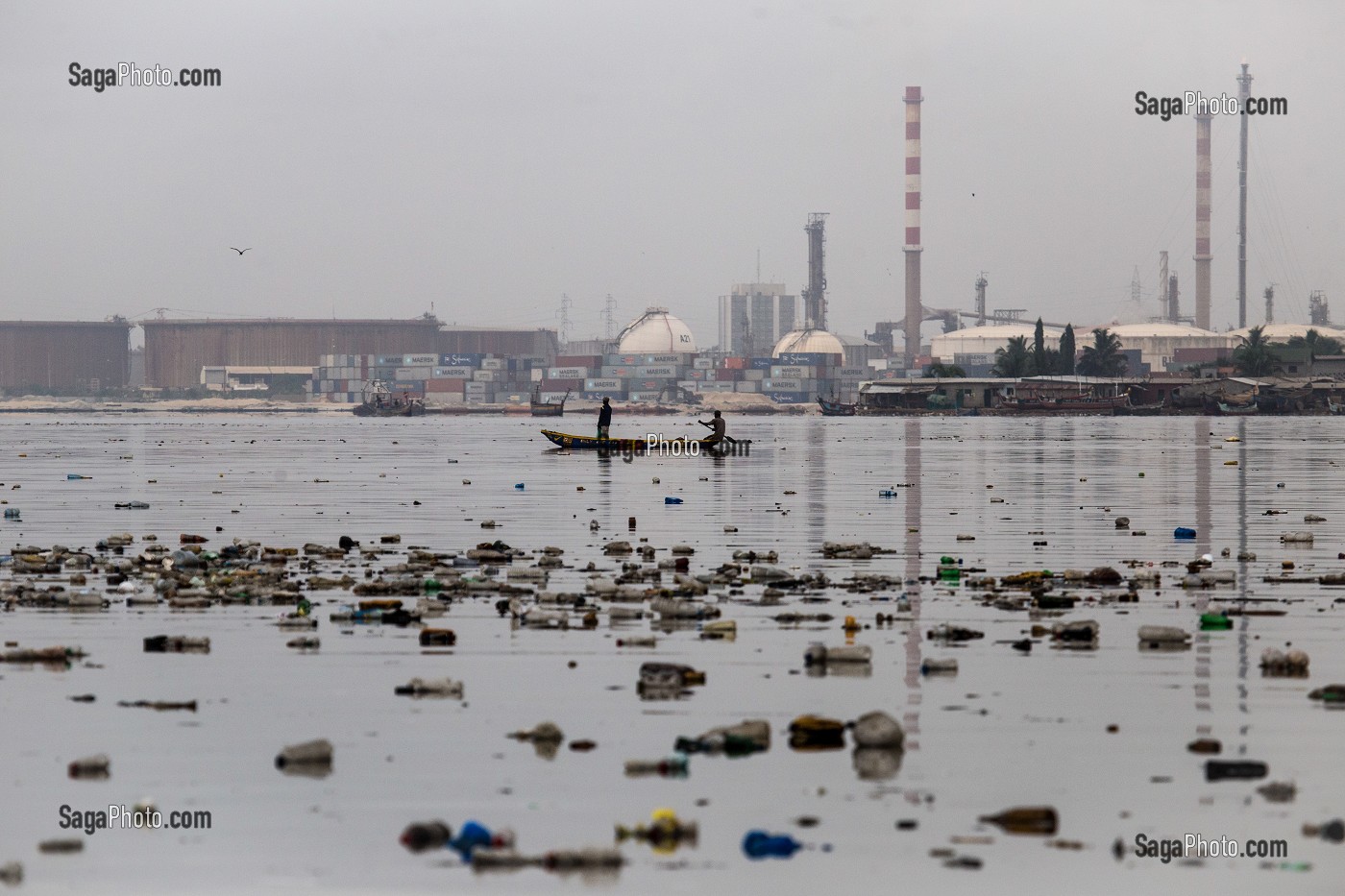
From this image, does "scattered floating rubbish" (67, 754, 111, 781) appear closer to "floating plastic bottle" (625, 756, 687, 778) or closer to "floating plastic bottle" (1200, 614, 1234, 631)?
"floating plastic bottle" (625, 756, 687, 778)

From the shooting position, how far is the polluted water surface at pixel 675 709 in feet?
29.0

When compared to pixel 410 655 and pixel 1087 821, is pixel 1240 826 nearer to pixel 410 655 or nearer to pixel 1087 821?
pixel 1087 821

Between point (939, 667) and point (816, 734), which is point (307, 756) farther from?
point (939, 667)

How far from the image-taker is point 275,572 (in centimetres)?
2158

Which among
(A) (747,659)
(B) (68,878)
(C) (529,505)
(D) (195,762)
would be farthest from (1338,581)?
(C) (529,505)

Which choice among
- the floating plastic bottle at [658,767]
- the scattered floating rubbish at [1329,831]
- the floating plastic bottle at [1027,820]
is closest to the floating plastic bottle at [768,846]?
the floating plastic bottle at [1027,820]

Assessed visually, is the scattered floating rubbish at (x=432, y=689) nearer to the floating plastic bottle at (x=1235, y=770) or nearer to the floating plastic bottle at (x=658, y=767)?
the floating plastic bottle at (x=658, y=767)

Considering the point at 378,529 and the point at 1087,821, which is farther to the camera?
the point at 378,529

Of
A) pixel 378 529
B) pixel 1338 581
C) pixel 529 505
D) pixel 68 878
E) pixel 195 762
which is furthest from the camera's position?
pixel 529 505

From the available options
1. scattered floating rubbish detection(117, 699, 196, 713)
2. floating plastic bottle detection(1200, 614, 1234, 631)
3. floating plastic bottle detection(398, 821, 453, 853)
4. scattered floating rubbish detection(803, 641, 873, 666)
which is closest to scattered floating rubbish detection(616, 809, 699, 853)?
floating plastic bottle detection(398, 821, 453, 853)

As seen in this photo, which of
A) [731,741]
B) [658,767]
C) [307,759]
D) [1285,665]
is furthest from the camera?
[1285,665]

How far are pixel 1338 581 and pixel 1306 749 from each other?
10393mm

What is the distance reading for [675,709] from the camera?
A: 1264cm

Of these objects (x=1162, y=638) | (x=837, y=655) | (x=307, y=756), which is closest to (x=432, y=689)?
(x=307, y=756)
